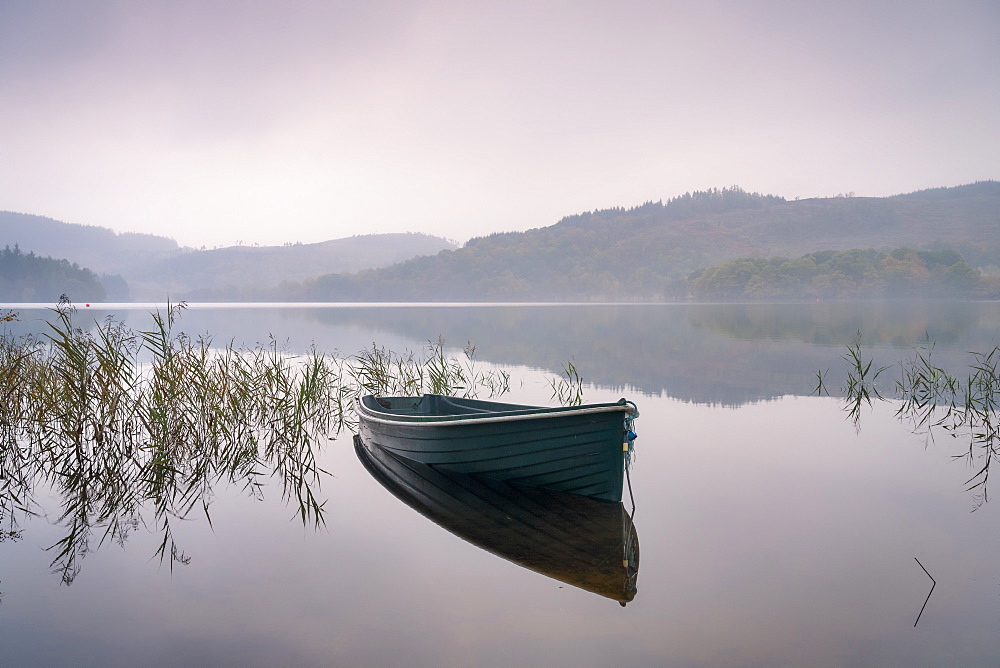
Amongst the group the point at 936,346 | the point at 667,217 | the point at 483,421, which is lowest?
the point at 936,346

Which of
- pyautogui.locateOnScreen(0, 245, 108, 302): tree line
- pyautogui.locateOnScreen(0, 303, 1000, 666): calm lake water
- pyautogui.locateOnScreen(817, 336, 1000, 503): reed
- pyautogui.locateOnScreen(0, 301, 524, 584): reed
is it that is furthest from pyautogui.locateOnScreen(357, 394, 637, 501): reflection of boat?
pyautogui.locateOnScreen(0, 245, 108, 302): tree line

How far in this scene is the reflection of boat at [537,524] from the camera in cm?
543

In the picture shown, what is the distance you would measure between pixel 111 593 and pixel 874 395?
15276mm

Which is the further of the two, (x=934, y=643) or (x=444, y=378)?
(x=444, y=378)

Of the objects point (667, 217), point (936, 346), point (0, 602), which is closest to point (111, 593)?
point (0, 602)

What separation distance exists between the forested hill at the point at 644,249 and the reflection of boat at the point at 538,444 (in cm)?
14370

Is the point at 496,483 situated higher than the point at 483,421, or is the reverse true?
the point at 483,421

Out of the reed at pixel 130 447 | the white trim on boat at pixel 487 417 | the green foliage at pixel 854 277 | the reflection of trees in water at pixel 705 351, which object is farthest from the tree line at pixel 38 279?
the white trim on boat at pixel 487 417

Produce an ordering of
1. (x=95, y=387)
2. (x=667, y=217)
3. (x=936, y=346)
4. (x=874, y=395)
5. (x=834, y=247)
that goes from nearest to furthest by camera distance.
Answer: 1. (x=95, y=387)
2. (x=874, y=395)
3. (x=936, y=346)
4. (x=834, y=247)
5. (x=667, y=217)

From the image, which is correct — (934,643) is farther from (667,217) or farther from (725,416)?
(667,217)

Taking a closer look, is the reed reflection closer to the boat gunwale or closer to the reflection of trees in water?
the boat gunwale

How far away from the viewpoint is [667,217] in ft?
614

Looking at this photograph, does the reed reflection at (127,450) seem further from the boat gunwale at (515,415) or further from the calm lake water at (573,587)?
the boat gunwale at (515,415)

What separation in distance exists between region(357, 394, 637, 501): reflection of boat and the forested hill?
14370 centimetres
